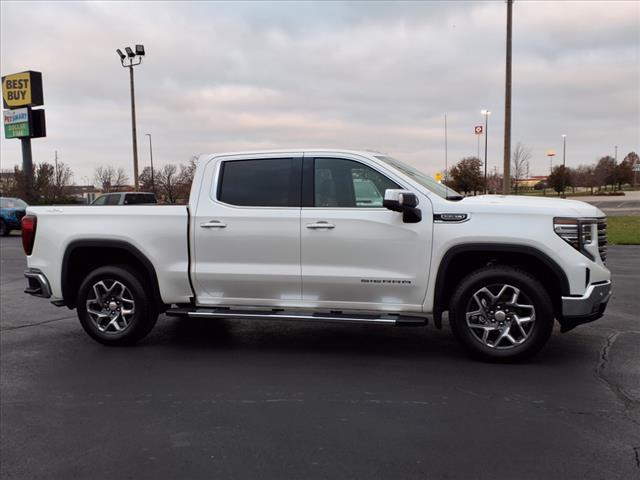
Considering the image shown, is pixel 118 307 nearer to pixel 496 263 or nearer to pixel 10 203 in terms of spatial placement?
pixel 496 263

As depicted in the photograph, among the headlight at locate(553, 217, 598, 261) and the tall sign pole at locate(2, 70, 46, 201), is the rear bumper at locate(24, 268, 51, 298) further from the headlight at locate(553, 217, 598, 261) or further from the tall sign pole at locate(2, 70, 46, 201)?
the tall sign pole at locate(2, 70, 46, 201)

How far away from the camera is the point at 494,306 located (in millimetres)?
5156

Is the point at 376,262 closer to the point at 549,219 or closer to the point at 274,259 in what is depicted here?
the point at 274,259

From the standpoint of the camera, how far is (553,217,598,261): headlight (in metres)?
4.90

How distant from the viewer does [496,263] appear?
5.40m

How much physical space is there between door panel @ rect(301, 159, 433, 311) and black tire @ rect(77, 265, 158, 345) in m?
1.74

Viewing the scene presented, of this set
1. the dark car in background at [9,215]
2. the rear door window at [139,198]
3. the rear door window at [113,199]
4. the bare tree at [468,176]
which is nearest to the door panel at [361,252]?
the rear door window at [139,198]

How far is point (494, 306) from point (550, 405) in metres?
1.16

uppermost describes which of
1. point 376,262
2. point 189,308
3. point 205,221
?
point 205,221

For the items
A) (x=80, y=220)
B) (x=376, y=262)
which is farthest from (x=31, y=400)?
(x=376, y=262)

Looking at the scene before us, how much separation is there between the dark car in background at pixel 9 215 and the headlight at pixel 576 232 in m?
23.7

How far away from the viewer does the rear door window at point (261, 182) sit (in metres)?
5.66

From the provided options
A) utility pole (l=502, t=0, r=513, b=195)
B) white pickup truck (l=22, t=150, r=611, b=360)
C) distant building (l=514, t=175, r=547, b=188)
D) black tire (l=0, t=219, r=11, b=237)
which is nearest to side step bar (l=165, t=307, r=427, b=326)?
A: white pickup truck (l=22, t=150, r=611, b=360)

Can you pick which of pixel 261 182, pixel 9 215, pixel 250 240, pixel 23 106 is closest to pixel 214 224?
pixel 250 240
